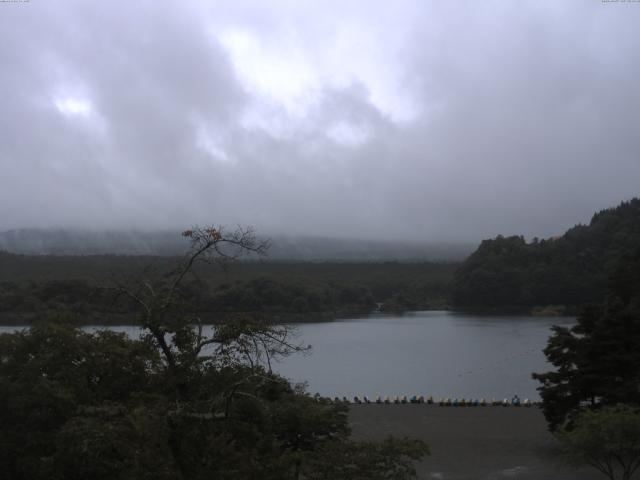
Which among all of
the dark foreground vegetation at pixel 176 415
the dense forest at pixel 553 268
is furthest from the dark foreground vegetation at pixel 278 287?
the dark foreground vegetation at pixel 176 415

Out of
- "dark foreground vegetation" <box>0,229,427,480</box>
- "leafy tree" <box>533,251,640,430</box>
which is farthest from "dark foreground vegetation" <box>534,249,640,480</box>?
"dark foreground vegetation" <box>0,229,427,480</box>

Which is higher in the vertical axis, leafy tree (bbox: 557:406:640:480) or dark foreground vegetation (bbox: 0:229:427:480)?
dark foreground vegetation (bbox: 0:229:427:480)

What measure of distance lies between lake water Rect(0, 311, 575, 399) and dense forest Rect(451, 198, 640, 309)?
14.5 meters

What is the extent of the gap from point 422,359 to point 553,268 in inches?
2027

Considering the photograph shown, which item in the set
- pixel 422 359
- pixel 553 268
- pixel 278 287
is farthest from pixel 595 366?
pixel 553 268

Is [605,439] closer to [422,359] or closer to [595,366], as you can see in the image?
[595,366]

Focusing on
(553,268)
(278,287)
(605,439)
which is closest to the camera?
(605,439)

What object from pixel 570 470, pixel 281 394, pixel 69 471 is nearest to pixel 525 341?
pixel 570 470

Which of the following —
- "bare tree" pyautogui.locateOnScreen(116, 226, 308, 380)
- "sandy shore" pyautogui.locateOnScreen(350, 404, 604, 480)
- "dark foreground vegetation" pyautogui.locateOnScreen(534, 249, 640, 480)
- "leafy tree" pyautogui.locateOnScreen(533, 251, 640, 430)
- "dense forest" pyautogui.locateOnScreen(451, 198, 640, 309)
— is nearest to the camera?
"bare tree" pyautogui.locateOnScreen(116, 226, 308, 380)

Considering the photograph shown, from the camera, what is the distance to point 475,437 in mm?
22844

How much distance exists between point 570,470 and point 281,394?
9121 millimetres

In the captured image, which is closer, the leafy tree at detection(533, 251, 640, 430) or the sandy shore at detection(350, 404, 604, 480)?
the sandy shore at detection(350, 404, 604, 480)

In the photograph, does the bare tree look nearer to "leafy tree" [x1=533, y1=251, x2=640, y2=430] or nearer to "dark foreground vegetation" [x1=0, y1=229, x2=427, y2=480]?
"dark foreground vegetation" [x1=0, y1=229, x2=427, y2=480]

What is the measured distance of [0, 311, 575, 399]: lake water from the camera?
38188mm
